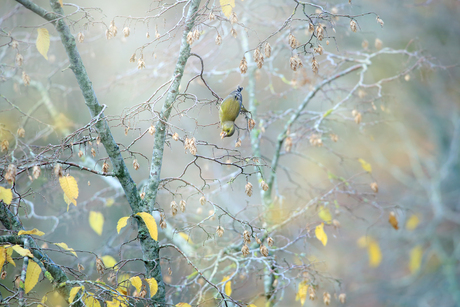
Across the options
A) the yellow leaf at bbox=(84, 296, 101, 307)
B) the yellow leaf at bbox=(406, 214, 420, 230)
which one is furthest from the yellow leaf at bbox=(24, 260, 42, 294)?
the yellow leaf at bbox=(406, 214, 420, 230)

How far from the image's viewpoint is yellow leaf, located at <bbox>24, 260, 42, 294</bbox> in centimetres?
112

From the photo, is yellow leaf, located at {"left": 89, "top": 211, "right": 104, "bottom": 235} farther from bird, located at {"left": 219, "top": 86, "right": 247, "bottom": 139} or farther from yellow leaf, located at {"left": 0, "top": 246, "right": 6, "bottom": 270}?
bird, located at {"left": 219, "top": 86, "right": 247, "bottom": 139}

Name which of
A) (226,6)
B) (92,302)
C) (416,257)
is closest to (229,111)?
(226,6)

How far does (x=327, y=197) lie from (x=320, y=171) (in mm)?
4482

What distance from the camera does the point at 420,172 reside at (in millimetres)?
5445

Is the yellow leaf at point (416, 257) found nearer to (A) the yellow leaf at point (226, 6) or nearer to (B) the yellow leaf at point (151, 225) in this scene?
(B) the yellow leaf at point (151, 225)

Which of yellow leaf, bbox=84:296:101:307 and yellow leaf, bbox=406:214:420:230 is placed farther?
yellow leaf, bbox=406:214:420:230

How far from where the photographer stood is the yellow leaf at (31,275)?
1.12m

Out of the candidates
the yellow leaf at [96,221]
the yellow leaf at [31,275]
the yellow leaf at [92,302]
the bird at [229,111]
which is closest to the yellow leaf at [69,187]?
the yellow leaf at [31,275]

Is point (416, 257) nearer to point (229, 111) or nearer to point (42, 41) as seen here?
point (229, 111)

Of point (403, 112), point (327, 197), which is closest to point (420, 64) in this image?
point (327, 197)

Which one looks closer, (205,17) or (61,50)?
(205,17)

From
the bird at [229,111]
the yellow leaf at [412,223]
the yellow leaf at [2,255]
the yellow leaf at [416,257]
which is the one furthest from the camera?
the yellow leaf at [416,257]

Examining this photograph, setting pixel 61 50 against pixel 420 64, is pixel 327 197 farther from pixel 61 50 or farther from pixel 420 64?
pixel 61 50
